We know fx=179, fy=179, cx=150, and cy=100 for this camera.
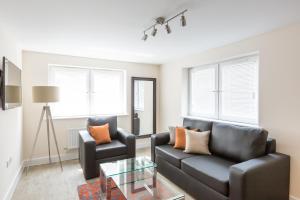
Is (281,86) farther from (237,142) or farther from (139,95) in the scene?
(139,95)

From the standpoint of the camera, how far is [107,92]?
4.37 meters

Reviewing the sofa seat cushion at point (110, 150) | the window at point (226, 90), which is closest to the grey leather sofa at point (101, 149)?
the sofa seat cushion at point (110, 150)

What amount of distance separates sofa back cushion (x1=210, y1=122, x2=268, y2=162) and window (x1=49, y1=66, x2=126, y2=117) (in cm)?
245

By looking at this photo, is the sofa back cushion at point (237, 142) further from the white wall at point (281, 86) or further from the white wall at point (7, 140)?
the white wall at point (7, 140)

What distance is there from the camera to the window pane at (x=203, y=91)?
359cm

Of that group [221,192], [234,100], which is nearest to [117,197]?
[221,192]

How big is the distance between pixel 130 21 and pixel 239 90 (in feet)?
7.10

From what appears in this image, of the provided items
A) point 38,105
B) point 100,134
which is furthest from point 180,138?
point 38,105

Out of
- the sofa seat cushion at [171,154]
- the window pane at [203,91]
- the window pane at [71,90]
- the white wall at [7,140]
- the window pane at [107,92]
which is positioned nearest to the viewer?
the white wall at [7,140]

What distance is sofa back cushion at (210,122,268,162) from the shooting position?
2291mm

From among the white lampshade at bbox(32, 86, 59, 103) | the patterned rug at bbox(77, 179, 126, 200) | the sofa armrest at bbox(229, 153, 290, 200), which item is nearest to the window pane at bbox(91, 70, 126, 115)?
the white lampshade at bbox(32, 86, 59, 103)

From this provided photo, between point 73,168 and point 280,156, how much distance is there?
3306 millimetres

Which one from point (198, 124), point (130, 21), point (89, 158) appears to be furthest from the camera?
point (198, 124)

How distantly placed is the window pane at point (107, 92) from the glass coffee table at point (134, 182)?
1958 millimetres
